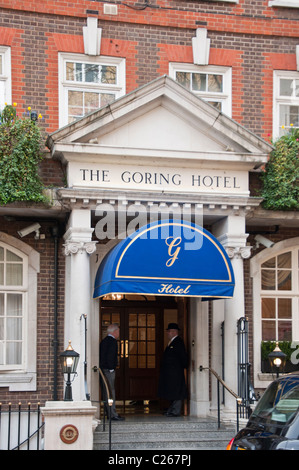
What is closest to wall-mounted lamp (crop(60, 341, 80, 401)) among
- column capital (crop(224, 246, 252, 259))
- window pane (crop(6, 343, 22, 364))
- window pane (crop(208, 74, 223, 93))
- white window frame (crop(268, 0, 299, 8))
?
window pane (crop(6, 343, 22, 364))

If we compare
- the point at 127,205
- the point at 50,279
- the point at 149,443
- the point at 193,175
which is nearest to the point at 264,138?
the point at 193,175

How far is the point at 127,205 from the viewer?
571 inches

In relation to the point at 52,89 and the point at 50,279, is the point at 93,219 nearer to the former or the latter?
the point at 50,279

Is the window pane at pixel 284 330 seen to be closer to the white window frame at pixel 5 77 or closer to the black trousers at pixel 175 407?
the black trousers at pixel 175 407

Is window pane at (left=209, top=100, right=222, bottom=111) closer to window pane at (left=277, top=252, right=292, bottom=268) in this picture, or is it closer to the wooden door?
window pane at (left=277, top=252, right=292, bottom=268)

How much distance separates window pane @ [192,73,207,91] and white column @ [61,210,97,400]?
3927 mm

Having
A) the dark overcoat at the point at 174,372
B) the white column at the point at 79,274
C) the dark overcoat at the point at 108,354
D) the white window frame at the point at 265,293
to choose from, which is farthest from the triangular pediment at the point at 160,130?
the dark overcoat at the point at 174,372

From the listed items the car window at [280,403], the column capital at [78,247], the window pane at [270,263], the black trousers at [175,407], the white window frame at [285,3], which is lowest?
the black trousers at [175,407]

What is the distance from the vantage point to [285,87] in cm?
1677

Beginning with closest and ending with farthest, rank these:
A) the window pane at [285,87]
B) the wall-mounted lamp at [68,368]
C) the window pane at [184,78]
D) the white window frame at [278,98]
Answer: the wall-mounted lamp at [68,368], the window pane at [184,78], the white window frame at [278,98], the window pane at [285,87]

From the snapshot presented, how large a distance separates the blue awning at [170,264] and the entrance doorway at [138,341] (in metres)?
4.18

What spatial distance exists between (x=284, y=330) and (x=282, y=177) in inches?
134

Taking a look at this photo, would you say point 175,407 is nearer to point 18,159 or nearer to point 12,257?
point 12,257

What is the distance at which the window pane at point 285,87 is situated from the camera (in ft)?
55.0
